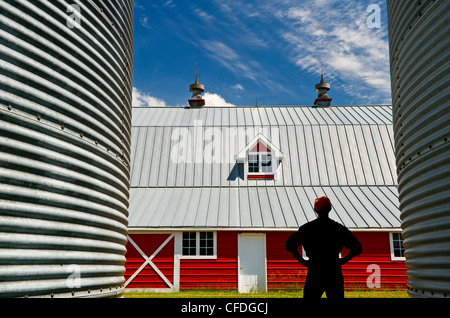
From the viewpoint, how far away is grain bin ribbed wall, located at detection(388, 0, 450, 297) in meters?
3.78

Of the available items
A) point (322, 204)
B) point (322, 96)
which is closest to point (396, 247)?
point (322, 96)

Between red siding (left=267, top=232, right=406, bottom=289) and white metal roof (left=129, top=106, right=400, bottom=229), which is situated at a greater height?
white metal roof (left=129, top=106, right=400, bottom=229)

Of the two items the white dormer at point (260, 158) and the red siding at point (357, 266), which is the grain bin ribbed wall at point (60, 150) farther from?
the white dormer at point (260, 158)

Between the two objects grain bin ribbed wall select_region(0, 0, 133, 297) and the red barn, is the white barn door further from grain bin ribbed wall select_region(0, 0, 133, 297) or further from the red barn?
grain bin ribbed wall select_region(0, 0, 133, 297)

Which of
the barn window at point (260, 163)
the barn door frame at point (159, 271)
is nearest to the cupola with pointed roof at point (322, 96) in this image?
the barn window at point (260, 163)

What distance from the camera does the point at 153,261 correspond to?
15945mm

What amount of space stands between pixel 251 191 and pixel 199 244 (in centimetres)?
355

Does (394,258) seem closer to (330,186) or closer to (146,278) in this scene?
(330,186)

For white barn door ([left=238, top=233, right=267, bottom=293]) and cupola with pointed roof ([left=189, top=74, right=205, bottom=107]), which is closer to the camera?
white barn door ([left=238, top=233, right=267, bottom=293])

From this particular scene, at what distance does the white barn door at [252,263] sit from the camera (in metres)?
15.8

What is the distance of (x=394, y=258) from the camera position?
15898mm

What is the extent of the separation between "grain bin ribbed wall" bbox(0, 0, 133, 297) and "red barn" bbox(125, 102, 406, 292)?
11.2m

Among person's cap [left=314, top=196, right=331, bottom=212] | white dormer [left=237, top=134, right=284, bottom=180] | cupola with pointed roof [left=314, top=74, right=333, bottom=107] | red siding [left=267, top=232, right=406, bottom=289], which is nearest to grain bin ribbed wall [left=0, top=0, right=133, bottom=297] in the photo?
person's cap [left=314, top=196, right=331, bottom=212]

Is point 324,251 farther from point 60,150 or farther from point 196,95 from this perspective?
point 196,95
